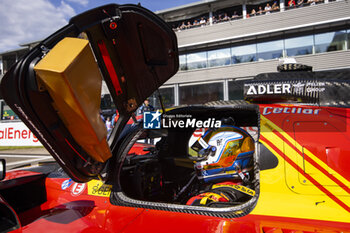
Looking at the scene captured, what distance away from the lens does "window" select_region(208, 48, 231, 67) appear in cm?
1912

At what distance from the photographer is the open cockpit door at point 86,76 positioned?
51.9 inches

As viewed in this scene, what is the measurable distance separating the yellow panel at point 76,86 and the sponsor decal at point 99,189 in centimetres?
53

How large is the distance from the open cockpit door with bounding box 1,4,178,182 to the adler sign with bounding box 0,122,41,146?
34.1ft

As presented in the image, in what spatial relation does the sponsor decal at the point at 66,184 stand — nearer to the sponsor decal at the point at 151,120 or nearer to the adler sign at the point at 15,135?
the sponsor decal at the point at 151,120

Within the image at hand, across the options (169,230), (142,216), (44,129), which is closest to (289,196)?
(169,230)

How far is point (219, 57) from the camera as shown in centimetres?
1939

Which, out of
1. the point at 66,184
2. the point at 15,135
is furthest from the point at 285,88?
the point at 15,135

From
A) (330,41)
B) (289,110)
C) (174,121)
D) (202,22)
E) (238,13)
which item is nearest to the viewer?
(289,110)

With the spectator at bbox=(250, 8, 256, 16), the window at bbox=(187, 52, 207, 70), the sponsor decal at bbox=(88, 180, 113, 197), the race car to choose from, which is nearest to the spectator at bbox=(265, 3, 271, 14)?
the spectator at bbox=(250, 8, 256, 16)

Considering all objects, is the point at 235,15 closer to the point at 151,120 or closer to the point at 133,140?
the point at 151,120

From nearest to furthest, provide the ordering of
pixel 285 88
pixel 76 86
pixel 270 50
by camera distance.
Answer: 1. pixel 76 86
2. pixel 285 88
3. pixel 270 50

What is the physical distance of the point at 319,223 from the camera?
1.39m

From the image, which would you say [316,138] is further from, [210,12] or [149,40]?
[210,12]

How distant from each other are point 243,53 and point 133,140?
706 inches
